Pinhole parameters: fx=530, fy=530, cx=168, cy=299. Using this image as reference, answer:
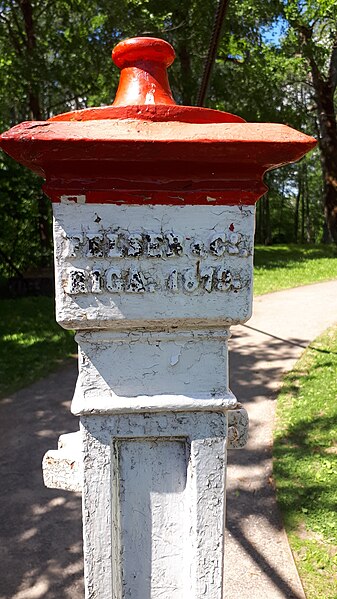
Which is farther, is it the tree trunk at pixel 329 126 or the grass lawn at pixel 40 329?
the tree trunk at pixel 329 126

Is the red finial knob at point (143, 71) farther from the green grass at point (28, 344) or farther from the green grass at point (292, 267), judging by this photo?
the green grass at point (292, 267)

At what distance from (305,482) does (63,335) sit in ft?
16.1

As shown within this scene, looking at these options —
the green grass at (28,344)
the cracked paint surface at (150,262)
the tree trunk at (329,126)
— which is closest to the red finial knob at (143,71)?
the cracked paint surface at (150,262)

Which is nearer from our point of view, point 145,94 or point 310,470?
point 145,94

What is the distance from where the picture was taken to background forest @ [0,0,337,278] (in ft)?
35.1

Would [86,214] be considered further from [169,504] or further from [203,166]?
[169,504]

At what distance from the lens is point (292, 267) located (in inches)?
570

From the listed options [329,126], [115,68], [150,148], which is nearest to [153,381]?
[150,148]

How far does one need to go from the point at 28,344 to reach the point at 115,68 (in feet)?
25.4

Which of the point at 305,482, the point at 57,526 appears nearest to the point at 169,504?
the point at 57,526

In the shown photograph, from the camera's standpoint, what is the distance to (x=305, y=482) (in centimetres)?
389

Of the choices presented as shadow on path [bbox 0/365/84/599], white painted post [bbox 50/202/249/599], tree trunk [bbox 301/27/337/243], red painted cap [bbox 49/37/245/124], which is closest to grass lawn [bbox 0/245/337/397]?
shadow on path [bbox 0/365/84/599]

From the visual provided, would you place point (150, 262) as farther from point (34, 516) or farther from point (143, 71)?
point (34, 516)

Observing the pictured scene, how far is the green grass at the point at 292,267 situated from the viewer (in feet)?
39.1
